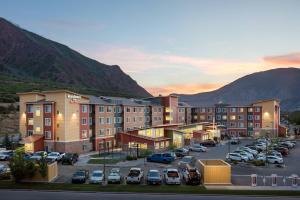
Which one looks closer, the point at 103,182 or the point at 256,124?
the point at 103,182

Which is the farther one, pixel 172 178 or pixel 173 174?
pixel 173 174

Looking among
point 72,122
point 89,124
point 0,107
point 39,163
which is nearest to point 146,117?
point 89,124

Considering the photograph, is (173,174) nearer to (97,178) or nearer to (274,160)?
(97,178)

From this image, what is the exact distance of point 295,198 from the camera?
1473 inches

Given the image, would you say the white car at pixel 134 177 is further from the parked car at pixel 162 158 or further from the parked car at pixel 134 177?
the parked car at pixel 162 158

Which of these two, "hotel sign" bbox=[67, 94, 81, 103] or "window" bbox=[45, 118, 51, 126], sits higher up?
"hotel sign" bbox=[67, 94, 81, 103]

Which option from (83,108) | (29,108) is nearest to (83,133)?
(83,108)

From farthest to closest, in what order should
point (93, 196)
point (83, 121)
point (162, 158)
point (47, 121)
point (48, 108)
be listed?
point (83, 121) → point (48, 108) → point (47, 121) → point (162, 158) → point (93, 196)

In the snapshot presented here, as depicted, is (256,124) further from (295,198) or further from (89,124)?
(295,198)

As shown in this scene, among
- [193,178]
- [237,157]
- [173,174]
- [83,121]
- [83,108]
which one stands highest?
Result: [83,108]

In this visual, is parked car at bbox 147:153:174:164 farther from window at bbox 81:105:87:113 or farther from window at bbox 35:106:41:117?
window at bbox 35:106:41:117

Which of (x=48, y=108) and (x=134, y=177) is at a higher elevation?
(x=48, y=108)

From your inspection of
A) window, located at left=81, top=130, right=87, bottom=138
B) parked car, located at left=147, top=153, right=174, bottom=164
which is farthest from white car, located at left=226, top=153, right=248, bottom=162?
window, located at left=81, top=130, right=87, bottom=138

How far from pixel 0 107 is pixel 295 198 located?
11884 centimetres
